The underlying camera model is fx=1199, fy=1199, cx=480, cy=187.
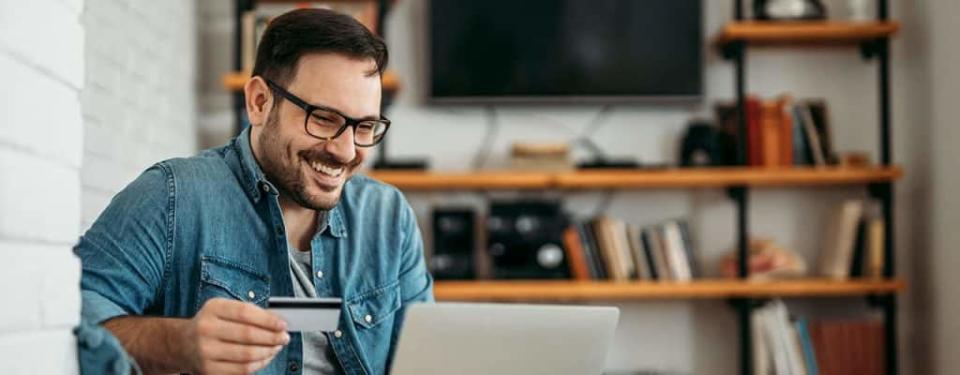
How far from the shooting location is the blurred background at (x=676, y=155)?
3.58 m

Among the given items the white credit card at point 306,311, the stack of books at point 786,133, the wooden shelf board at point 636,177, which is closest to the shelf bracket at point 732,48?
the stack of books at point 786,133

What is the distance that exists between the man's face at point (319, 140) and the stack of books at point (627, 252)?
192 centimetres

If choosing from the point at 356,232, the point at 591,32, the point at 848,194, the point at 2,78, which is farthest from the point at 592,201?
the point at 2,78

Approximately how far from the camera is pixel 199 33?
12.5ft

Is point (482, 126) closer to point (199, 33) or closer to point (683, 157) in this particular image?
point (683, 157)

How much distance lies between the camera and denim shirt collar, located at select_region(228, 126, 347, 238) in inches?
68.9

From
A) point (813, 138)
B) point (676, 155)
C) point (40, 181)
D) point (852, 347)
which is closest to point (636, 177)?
point (676, 155)

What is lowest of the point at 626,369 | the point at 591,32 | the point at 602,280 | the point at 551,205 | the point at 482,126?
the point at 626,369

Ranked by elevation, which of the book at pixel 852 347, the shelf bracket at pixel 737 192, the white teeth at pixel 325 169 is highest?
the white teeth at pixel 325 169

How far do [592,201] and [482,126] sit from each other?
0.43 metres

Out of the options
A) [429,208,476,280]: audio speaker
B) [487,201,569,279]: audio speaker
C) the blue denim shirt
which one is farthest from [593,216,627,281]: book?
the blue denim shirt

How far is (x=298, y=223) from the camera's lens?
5.91 feet

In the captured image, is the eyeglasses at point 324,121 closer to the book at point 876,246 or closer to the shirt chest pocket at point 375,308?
the shirt chest pocket at point 375,308

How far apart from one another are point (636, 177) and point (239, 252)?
2039mm
